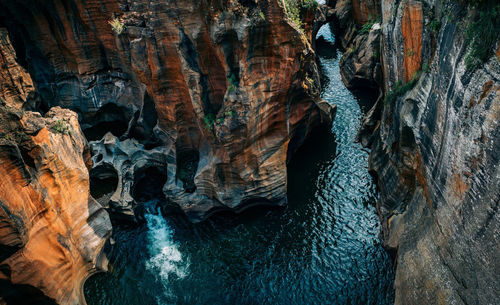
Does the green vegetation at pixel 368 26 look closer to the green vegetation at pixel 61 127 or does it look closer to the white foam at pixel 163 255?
the white foam at pixel 163 255

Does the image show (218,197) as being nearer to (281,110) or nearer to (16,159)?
(281,110)

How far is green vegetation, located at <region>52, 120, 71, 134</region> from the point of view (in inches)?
548

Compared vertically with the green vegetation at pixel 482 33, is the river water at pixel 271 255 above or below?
below

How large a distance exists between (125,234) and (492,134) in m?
15.9

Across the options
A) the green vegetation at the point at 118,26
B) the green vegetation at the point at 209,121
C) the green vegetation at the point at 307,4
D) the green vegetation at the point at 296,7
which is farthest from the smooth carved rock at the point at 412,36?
the green vegetation at the point at 118,26

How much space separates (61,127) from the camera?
14133mm

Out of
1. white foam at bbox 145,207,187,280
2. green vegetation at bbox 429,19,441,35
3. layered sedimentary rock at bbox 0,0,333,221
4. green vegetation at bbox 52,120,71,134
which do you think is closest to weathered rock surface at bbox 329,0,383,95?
layered sedimentary rock at bbox 0,0,333,221

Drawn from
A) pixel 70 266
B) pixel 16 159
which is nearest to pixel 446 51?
pixel 16 159

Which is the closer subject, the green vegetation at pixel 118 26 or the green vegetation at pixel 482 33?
the green vegetation at pixel 482 33

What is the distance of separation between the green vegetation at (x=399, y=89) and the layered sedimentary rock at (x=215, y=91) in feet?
13.0

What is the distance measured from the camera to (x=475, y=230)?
9.23m

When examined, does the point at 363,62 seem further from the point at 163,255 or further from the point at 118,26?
the point at 163,255

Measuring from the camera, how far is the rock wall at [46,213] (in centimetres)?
1019

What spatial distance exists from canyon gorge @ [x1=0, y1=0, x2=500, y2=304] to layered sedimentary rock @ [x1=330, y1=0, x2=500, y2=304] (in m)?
0.06
